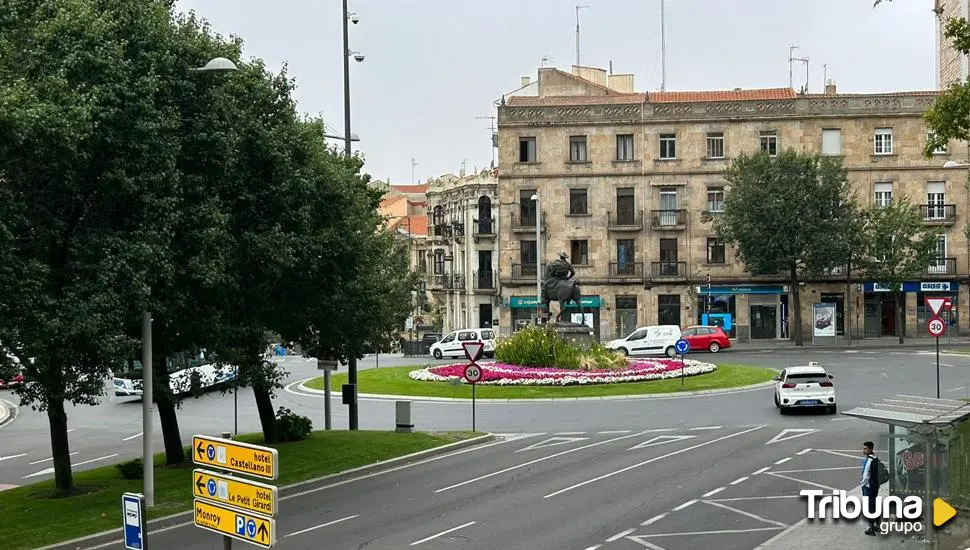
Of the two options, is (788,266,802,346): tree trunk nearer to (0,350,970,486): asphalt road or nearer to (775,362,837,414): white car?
(0,350,970,486): asphalt road

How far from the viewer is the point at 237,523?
1091cm

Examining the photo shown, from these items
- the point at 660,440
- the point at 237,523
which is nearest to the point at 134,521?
the point at 237,523

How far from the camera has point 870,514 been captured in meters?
17.5

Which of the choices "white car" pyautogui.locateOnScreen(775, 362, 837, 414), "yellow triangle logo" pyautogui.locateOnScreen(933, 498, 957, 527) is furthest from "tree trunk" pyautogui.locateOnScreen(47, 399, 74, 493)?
"white car" pyautogui.locateOnScreen(775, 362, 837, 414)

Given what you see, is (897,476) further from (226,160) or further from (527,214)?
(527,214)

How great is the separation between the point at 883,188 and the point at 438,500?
173 feet

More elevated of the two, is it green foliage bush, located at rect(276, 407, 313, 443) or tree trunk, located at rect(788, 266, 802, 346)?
tree trunk, located at rect(788, 266, 802, 346)

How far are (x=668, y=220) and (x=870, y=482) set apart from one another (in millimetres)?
52746

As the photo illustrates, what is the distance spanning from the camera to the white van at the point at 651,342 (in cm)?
5472

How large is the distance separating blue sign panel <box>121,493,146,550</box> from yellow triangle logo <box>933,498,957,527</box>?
1030 cm

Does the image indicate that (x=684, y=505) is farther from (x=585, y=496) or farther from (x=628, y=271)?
(x=628, y=271)

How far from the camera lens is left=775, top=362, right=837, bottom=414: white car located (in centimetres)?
3325

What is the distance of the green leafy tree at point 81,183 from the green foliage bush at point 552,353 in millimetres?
25333

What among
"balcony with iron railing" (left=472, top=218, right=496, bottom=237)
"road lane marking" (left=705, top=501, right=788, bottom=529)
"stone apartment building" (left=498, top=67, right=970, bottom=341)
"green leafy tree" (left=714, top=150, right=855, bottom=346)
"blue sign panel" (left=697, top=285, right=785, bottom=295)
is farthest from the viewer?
"balcony with iron railing" (left=472, top=218, right=496, bottom=237)
